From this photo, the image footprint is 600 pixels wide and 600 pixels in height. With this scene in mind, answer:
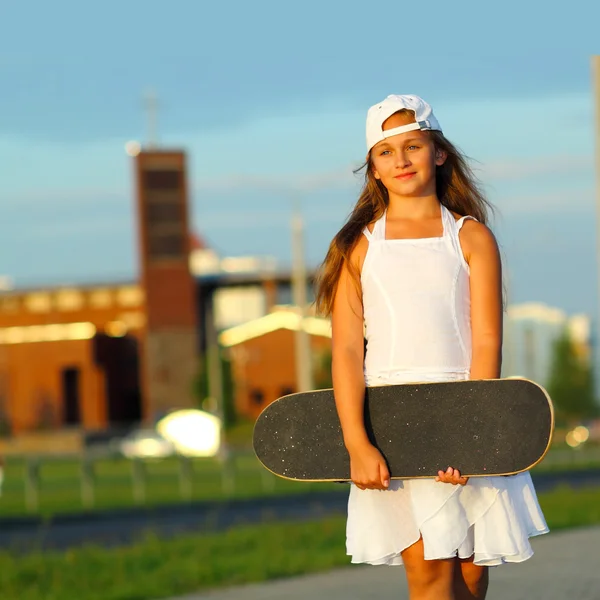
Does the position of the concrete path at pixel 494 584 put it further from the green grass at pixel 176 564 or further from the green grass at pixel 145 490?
the green grass at pixel 145 490

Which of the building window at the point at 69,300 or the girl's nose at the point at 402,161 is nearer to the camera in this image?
the girl's nose at the point at 402,161

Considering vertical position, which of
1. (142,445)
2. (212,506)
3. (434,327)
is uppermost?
(434,327)

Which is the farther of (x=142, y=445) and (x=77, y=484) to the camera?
(x=142, y=445)

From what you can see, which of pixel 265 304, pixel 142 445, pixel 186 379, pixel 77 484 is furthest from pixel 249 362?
pixel 77 484

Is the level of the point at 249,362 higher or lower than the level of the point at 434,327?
lower


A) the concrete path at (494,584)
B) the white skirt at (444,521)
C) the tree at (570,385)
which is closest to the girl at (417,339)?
the white skirt at (444,521)

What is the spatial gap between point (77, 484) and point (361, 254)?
27.3 m

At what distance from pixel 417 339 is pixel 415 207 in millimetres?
414

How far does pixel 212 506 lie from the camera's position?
21516 mm

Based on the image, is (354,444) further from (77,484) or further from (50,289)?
(50,289)

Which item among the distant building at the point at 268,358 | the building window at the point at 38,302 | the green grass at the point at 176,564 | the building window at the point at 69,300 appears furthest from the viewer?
the building window at the point at 69,300

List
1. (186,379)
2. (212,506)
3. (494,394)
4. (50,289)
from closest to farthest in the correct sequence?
(494,394) → (212,506) → (186,379) → (50,289)

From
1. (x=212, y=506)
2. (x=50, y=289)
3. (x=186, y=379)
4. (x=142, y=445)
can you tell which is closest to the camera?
(x=212, y=506)

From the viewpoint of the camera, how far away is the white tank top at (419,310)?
161 inches
